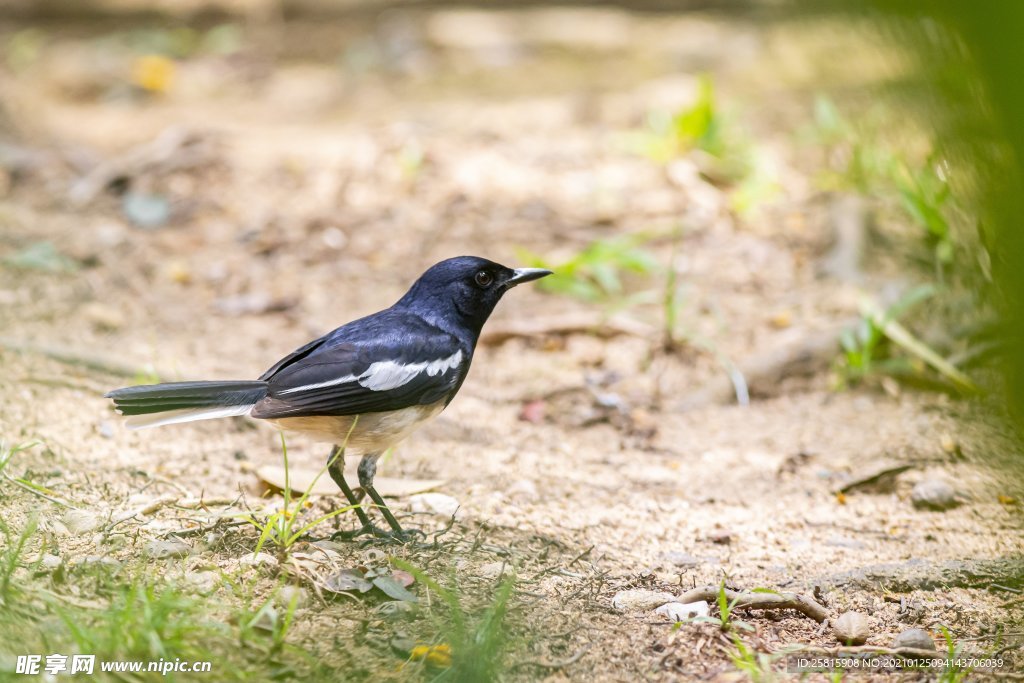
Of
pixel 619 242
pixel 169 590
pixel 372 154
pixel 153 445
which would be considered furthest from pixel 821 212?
pixel 169 590

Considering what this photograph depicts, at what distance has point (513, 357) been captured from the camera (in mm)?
5094

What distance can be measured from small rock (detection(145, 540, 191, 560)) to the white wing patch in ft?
2.14

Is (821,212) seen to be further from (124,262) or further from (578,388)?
(124,262)

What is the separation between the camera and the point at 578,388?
472 centimetres

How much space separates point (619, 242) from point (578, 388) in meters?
1.42

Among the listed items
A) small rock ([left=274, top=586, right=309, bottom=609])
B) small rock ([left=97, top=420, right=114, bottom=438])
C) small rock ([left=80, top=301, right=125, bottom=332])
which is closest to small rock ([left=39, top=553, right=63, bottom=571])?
small rock ([left=274, top=586, right=309, bottom=609])

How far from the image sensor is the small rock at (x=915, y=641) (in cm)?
260

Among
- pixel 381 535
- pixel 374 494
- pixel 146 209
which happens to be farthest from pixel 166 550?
pixel 146 209

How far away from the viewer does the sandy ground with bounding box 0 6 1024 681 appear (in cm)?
289

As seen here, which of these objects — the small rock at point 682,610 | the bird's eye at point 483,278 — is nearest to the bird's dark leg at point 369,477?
the bird's eye at point 483,278

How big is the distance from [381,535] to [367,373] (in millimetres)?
586

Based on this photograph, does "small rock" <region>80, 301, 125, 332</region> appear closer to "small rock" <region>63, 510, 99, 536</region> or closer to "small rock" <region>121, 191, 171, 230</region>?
"small rock" <region>121, 191, 171, 230</region>

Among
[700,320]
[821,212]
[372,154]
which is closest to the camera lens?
[700,320]

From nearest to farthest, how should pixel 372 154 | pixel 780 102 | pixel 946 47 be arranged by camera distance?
pixel 946 47
pixel 372 154
pixel 780 102
